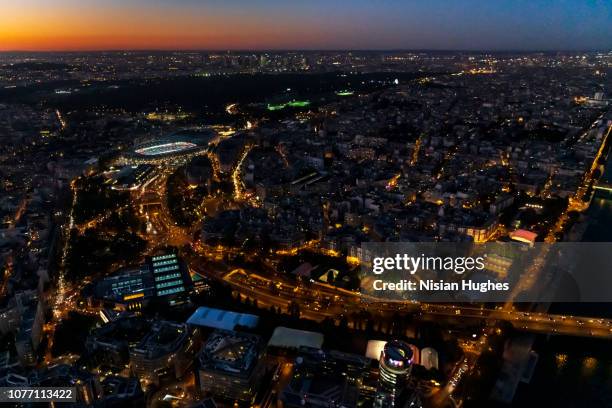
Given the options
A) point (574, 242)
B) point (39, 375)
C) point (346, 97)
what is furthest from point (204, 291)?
point (346, 97)

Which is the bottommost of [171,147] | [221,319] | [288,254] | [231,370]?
[171,147]

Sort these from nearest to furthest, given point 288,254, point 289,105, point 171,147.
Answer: point 288,254, point 171,147, point 289,105

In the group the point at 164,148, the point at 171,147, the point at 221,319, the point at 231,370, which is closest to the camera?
the point at 231,370

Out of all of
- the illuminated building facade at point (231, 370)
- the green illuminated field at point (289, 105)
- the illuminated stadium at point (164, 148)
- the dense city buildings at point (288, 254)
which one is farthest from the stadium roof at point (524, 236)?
the green illuminated field at point (289, 105)

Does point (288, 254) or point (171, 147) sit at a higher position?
point (288, 254)

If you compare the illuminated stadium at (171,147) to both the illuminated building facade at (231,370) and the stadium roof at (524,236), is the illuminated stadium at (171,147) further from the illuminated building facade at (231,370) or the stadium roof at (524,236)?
the stadium roof at (524,236)

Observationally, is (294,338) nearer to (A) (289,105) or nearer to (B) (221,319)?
(B) (221,319)

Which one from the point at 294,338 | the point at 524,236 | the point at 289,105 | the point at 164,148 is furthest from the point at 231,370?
the point at 289,105
